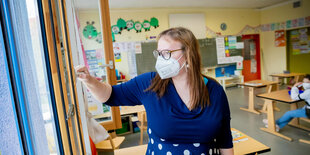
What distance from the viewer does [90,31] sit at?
7.32 ft

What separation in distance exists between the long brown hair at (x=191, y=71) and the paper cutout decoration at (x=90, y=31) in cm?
142

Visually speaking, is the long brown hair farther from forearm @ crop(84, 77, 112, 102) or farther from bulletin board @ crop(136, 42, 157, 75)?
bulletin board @ crop(136, 42, 157, 75)

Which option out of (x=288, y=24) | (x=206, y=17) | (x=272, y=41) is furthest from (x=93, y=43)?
(x=272, y=41)

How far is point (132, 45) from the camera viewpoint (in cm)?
595

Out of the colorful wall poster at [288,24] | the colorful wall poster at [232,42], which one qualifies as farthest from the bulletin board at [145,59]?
the colorful wall poster at [288,24]

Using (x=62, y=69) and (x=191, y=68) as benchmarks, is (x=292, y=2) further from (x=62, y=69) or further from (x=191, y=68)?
(x=62, y=69)

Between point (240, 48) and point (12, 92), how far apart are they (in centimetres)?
778

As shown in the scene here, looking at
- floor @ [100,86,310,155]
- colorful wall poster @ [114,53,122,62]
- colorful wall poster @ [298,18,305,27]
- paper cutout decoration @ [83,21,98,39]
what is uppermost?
colorful wall poster @ [298,18,305,27]

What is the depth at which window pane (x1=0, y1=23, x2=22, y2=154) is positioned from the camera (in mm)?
491

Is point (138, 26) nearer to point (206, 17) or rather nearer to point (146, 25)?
point (146, 25)

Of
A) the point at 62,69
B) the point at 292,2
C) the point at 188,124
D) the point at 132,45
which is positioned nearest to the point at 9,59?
the point at 62,69

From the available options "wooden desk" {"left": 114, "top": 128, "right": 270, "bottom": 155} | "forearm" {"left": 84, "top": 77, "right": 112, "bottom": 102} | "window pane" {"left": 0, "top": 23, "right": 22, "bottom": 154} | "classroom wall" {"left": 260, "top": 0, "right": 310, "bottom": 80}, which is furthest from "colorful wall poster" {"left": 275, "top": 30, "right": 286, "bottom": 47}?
"window pane" {"left": 0, "top": 23, "right": 22, "bottom": 154}

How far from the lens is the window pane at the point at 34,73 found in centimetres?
57

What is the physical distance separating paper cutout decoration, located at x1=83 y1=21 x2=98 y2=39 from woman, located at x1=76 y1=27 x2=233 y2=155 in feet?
4.48
